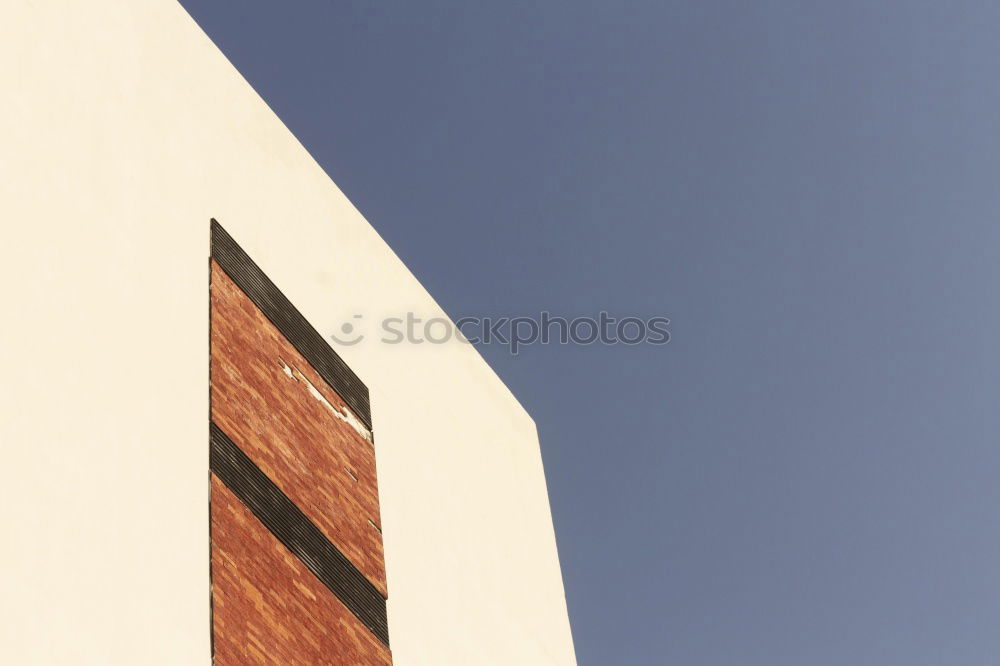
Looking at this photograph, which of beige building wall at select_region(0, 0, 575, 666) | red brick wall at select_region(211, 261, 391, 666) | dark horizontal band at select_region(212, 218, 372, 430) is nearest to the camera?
beige building wall at select_region(0, 0, 575, 666)

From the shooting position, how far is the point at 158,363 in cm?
759

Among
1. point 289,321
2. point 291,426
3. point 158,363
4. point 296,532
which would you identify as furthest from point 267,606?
point 289,321

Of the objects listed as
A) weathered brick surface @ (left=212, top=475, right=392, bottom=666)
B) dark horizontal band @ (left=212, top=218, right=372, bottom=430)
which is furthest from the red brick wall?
dark horizontal band @ (left=212, top=218, right=372, bottom=430)

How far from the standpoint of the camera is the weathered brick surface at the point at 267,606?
276 inches

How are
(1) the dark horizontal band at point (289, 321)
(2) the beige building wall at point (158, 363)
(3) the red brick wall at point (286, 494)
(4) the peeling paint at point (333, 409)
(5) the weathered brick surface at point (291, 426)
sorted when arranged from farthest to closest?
(4) the peeling paint at point (333, 409) < (1) the dark horizontal band at point (289, 321) < (5) the weathered brick surface at point (291, 426) < (3) the red brick wall at point (286, 494) < (2) the beige building wall at point (158, 363)

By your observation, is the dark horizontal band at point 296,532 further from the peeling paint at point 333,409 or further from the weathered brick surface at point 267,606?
the peeling paint at point 333,409

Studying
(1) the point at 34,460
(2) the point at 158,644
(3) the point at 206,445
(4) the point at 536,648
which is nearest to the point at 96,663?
(2) the point at 158,644

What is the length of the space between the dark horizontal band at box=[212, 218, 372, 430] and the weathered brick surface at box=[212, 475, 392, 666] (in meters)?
2.15

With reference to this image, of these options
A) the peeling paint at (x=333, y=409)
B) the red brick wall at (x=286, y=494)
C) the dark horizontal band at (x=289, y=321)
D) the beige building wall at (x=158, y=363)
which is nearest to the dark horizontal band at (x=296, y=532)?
the red brick wall at (x=286, y=494)

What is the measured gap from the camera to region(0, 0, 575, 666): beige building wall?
6.13 meters

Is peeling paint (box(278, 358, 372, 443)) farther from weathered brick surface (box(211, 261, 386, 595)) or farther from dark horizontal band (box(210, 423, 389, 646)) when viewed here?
dark horizontal band (box(210, 423, 389, 646))

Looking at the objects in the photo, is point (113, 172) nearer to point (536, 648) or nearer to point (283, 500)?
point (283, 500)

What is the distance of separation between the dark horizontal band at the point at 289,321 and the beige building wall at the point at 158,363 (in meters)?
0.19

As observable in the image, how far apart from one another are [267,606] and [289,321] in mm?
3036
